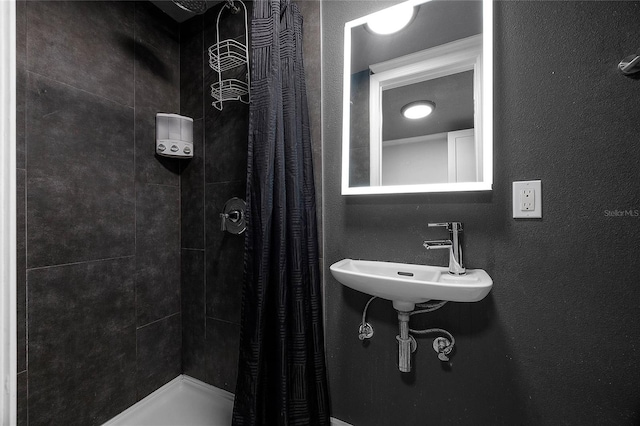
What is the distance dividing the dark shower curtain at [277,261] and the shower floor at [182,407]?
47 cm

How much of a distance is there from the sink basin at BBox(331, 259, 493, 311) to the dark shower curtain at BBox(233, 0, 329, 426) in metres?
0.25

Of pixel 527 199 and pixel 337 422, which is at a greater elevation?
pixel 527 199

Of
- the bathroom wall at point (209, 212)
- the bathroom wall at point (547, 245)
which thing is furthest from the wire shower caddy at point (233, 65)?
the bathroom wall at point (547, 245)

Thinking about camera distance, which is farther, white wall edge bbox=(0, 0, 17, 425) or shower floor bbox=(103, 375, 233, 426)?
shower floor bbox=(103, 375, 233, 426)

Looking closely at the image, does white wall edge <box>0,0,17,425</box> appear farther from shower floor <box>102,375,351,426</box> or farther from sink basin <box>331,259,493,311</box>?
sink basin <box>331,259,493,311</box>

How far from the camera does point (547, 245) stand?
993mm

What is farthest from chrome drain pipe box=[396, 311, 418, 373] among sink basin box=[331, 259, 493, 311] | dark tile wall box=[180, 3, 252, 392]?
dark tile wall box=[180, 3, 252, 392]

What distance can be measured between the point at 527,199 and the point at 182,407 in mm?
2003

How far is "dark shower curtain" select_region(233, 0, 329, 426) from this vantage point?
116cm

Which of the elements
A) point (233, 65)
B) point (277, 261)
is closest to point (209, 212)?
point (277, 261)

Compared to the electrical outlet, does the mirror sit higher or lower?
higher

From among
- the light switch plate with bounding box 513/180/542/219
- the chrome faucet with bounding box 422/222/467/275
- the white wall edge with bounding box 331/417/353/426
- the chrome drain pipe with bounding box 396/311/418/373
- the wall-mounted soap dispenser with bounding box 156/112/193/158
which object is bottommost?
the white wall edge with bounding box 331/417/353/426

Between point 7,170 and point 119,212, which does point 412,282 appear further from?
point 119,212

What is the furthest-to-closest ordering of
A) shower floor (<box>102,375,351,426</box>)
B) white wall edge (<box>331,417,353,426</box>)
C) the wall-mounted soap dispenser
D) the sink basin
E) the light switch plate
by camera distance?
1. the wall-mounted soap dispenser
2. shower floor (<box>102,375,351,426</box>)
3. white wall edge (<box>331,417,353,426</box>)
4. the light switch plate
5. the sink basin
